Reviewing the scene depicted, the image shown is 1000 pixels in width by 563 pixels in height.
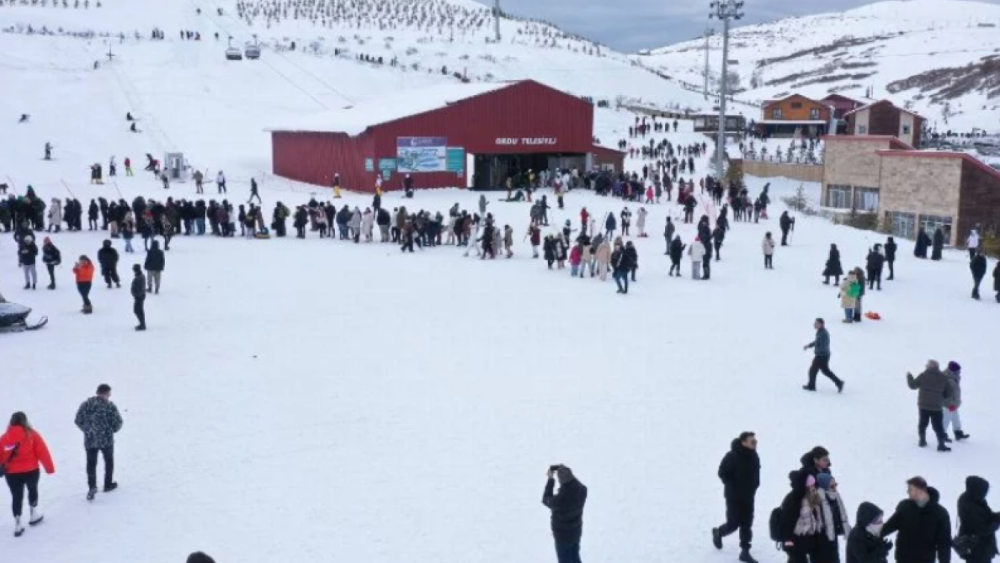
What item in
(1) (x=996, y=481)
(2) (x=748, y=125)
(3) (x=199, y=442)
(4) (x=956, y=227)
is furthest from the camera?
(2) (x=748, y=125)

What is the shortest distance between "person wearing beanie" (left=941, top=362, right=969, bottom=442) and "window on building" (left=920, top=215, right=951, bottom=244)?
24003mm

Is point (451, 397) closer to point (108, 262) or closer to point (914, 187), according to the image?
point (108, 262)

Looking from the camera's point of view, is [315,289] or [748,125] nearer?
[315,289]

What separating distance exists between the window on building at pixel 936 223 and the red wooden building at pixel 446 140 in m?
13.8

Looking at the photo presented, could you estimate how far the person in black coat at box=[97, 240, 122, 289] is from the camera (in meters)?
17.8

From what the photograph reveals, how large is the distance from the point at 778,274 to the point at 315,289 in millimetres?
10513

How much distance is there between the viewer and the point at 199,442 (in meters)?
10.1

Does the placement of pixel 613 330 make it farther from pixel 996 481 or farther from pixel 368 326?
pixel 996 481

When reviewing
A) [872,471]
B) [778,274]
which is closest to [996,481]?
[872,471]

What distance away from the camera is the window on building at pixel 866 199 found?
3925cm

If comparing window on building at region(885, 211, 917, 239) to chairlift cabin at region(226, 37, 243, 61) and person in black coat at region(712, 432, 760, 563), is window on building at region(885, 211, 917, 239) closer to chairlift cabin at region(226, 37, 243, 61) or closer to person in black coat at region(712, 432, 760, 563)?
person in black coat at region(712, 432, 760, 563)

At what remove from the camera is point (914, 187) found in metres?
34.2

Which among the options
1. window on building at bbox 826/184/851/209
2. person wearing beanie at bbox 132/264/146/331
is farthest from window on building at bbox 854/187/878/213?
person wearing beanie at bbox 132/264/146/331

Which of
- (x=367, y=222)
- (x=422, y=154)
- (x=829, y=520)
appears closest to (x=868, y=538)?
(x=829, y=520)
